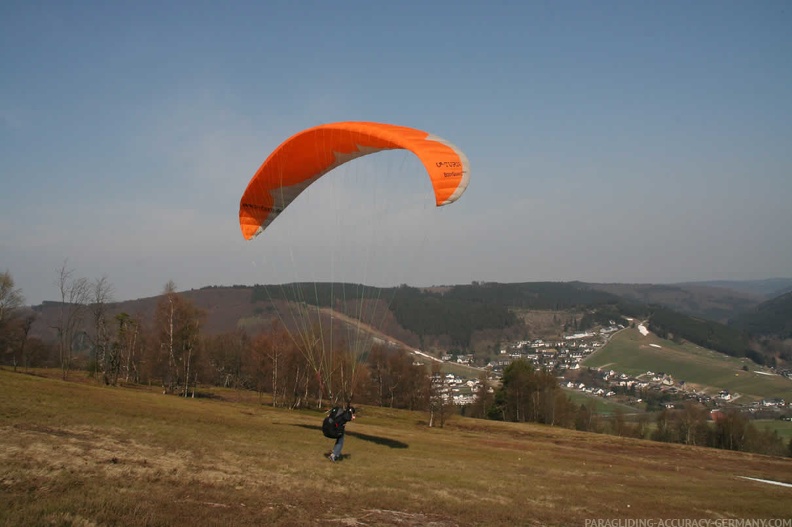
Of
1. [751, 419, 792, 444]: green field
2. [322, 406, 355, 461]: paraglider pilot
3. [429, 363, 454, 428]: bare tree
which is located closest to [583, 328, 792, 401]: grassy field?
[751, 419, 792, 444]: green field

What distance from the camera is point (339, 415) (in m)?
15.9

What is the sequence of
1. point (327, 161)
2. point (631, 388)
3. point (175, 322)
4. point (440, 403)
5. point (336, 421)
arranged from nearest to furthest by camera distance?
point (336, 421)
point (327, 161)
point (175, 322)
point (440, 403)
point (631, 388)

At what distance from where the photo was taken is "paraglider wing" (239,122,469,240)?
1478 centimetres

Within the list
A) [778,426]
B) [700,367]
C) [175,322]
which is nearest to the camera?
[175,322]

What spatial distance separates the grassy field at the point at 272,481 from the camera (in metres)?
9.12

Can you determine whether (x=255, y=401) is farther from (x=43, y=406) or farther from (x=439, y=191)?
(x=439, y=191)

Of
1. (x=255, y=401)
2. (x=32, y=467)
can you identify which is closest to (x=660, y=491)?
(x=32, y=467)

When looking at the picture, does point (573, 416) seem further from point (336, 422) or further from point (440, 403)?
point (336, 422)

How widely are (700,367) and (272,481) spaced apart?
184 metres

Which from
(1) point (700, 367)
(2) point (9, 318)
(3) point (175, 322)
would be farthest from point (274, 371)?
(1) point (700, 367)

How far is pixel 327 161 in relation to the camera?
19.9 m

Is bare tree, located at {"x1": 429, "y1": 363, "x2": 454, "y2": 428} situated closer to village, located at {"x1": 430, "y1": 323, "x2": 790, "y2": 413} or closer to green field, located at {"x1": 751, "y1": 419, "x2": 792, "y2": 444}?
village, located at {"x1": 430, "y1": 323, "x2": 790, "y2": 413}

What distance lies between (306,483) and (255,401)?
50007 mm

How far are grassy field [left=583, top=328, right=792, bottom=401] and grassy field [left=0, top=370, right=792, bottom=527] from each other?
474 feet
